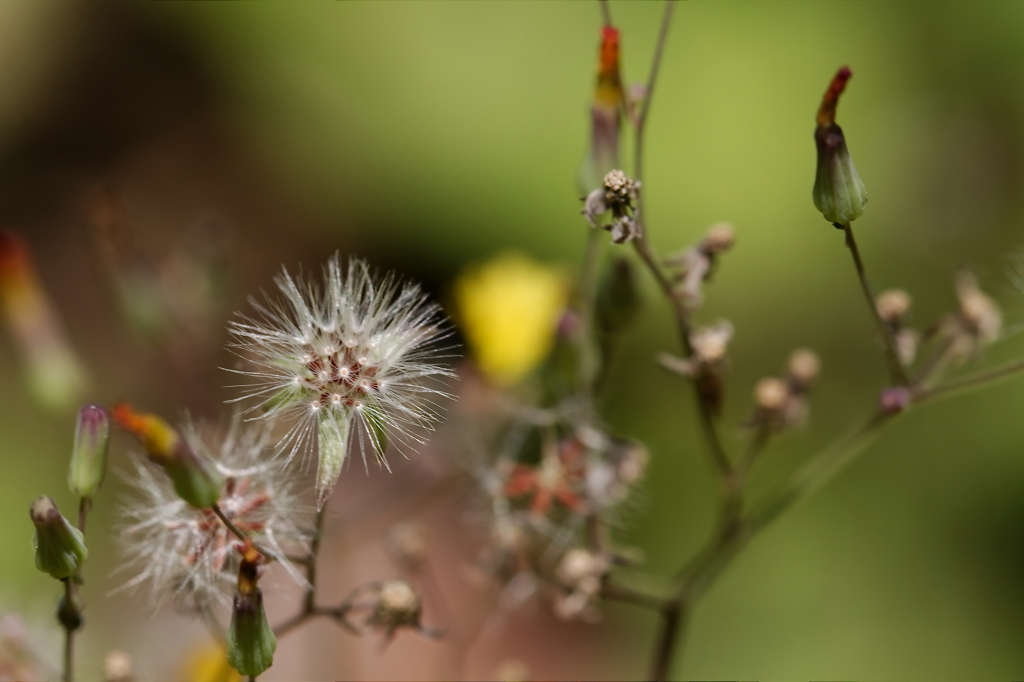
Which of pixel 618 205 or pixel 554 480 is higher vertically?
pixel 618 205

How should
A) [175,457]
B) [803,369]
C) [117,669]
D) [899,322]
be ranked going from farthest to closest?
[803,369], [899,322], [117,669], [175,457]

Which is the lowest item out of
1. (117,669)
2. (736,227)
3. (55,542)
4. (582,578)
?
(117,669)

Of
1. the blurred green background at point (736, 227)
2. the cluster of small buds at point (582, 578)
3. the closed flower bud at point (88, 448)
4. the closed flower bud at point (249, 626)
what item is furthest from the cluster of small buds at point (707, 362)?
the blurred green background at point (736, 227)

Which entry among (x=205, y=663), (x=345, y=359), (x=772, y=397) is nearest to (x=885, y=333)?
(x=772, y=397)

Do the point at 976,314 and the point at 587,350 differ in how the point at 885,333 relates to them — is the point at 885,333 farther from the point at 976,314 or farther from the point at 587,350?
the point at 587,350

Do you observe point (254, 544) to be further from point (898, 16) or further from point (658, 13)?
point (898, 16)

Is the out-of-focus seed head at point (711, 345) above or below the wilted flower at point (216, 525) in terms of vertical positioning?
above

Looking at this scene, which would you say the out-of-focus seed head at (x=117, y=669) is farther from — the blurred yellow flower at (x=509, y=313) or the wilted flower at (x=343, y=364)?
the blurred yellow flower at (x=509, y=313)
